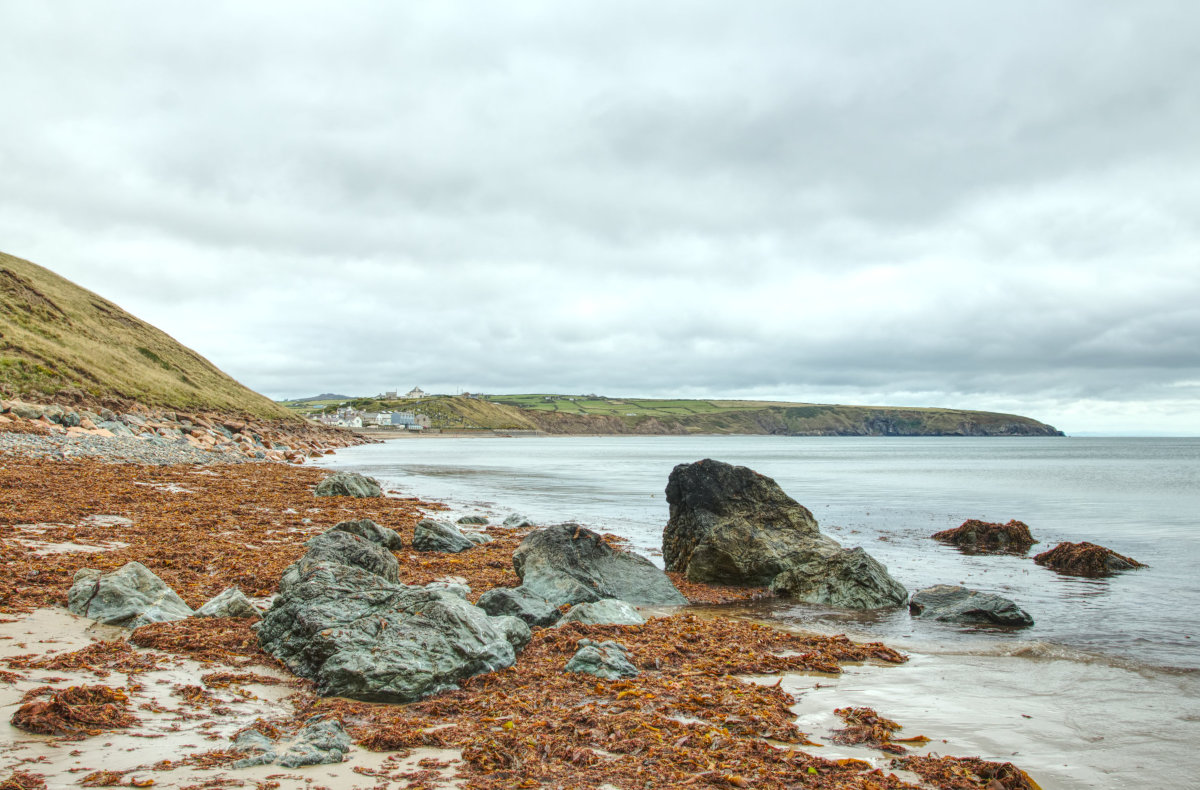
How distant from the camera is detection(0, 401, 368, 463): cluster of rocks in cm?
2819

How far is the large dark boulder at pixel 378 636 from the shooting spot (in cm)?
598

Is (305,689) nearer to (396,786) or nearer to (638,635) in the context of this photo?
(396,786)

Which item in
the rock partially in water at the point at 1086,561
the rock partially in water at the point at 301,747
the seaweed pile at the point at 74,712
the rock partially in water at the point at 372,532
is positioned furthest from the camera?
the rock partially in water at the point at 1086,561

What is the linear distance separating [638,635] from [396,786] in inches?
185

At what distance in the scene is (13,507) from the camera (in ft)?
45.0

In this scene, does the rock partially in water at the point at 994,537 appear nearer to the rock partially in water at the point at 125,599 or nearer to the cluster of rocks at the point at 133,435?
the rock partially in water at the point at 125,599

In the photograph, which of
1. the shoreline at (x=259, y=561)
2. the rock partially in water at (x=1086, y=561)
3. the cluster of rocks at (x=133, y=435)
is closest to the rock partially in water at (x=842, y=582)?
the shoreline at (x=259, y=561)

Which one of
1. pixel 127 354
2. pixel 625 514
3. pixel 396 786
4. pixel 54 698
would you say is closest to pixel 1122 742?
pixel 396 786

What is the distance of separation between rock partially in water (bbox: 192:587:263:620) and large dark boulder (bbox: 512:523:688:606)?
3869mm

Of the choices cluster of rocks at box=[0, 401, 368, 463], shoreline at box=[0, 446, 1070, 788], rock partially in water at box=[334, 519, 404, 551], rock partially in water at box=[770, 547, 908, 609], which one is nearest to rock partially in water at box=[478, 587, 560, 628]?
shoreline at box=[0, 446, 1070, 788]

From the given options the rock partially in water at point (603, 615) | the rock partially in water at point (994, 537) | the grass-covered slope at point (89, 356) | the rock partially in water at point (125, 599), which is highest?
the grass-covered slope at point (89, 356)

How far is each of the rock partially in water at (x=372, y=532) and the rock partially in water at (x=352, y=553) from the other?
9.60 feet

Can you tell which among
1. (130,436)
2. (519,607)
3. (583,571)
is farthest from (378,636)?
(130,436)

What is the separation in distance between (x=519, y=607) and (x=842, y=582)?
6084 mm
